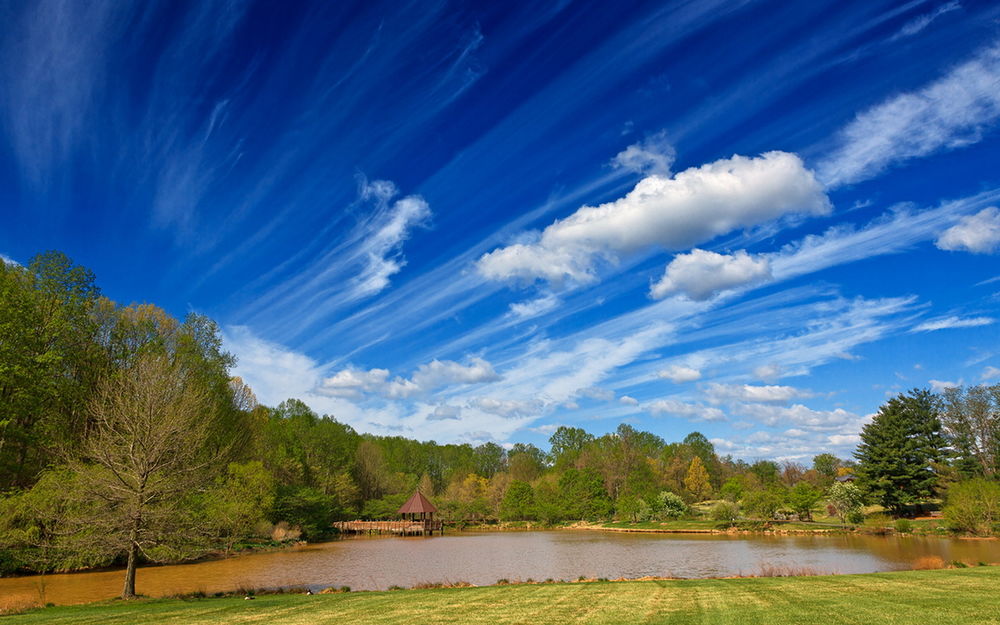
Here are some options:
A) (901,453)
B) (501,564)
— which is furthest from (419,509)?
(901,453)

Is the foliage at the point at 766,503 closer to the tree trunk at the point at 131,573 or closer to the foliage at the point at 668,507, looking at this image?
the foliage at the point at 668,507

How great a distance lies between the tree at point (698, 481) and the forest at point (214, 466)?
0.29 metres

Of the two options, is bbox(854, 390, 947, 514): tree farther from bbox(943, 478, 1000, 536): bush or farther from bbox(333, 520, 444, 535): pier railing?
bbox(333, 520, 444, 535): pier railing

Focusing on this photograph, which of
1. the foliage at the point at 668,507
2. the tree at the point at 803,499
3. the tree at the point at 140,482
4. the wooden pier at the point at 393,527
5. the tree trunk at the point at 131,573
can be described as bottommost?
the wooden pier at the point at 393,527

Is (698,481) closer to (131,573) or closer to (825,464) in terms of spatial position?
(825,464)

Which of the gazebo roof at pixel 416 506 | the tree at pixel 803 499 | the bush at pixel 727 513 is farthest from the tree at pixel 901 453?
the gazebo roof at pixel 416 506

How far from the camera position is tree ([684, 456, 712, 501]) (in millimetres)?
79250

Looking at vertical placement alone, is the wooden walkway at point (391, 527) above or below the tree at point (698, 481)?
below

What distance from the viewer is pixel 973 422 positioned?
160 feet

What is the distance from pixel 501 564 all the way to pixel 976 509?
28937mm

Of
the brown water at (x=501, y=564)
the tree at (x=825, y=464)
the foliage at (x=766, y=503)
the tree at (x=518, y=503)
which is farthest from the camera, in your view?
the tree at (x=825, y=464)

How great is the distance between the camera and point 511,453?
4286 inches

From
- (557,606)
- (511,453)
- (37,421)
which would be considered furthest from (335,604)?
(511,453)

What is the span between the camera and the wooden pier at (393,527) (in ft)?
202
